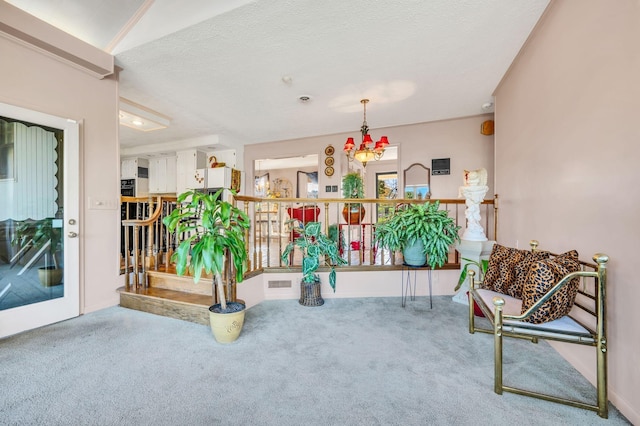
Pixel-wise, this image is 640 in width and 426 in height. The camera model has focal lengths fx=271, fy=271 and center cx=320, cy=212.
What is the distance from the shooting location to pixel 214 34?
262cm

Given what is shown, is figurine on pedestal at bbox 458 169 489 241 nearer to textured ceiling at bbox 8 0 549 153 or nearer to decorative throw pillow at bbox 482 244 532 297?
decorative throw pillow at bbox 482 244 532 297

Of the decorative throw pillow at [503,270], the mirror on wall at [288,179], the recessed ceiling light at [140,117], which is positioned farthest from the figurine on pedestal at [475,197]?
the mirror on wall at [288,179]

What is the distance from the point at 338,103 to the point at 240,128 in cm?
232

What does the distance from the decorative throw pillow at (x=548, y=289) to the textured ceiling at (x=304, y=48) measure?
2202mm

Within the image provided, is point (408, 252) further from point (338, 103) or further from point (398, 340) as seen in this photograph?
point (338, 103)

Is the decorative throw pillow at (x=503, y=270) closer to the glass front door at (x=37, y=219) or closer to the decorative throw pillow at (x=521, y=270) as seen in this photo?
the decorative throw pillow at (x=521, y=270)

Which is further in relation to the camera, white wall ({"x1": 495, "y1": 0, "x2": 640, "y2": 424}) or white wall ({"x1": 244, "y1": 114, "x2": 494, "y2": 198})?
white wall ({"x1": 244, "y1": 114, "x2": 494, "y2": 198})

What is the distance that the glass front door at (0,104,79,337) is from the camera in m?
2.41

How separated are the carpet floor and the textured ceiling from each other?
2818 millimetres

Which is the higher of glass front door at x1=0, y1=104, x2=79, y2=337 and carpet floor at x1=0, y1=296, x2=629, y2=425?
glass front door at x1=0, y1=104, x2=79, y2=337

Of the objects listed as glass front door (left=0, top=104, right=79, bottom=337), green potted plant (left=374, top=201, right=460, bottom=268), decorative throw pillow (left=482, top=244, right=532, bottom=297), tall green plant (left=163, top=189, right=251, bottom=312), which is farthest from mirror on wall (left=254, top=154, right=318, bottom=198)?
decorative throw pillow (left=482, top=244, right=532, bottom=297)

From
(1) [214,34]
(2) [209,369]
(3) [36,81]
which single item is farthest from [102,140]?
(2) [209,369]

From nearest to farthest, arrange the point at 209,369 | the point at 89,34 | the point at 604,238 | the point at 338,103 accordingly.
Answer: the point at 604,238 → the point at 209,369 → the point at 89,34 → the point at 338,103

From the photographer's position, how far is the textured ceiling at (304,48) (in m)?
2.39
